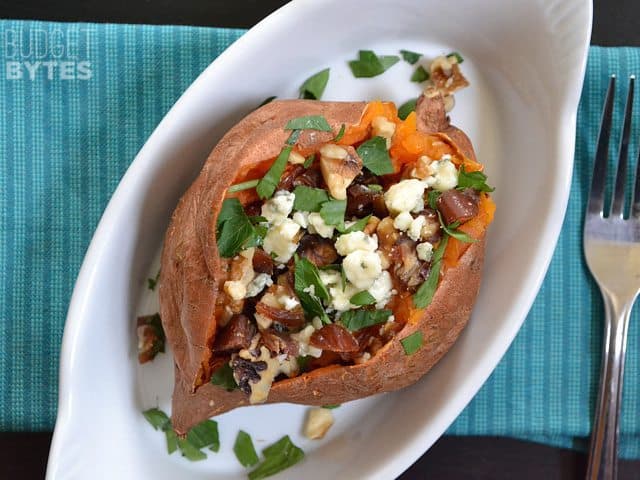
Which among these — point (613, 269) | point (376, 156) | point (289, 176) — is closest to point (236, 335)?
point (289, 176)

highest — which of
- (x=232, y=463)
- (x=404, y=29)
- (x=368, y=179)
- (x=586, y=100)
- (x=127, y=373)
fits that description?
(x=404, y=29)

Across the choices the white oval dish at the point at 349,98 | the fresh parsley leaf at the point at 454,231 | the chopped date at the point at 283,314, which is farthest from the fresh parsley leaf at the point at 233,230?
the fresh parsley leaf at the point at 454,231

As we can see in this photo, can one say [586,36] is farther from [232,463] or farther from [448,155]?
[232,463]

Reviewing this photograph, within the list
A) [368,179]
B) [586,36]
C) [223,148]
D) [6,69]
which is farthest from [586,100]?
[6,69]

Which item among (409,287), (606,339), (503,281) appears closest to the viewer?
(409,287)

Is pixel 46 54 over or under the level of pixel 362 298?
over

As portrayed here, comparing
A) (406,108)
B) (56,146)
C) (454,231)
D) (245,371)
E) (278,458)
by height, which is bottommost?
(278,458)

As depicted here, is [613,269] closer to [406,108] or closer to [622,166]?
[622,166]
